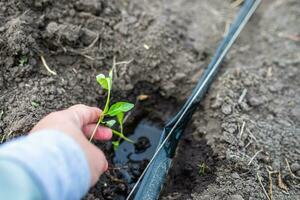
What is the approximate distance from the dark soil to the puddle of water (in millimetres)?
→ 46

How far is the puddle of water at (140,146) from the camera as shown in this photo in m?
1.85

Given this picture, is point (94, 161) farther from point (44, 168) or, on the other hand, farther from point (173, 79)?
point (173, 79)

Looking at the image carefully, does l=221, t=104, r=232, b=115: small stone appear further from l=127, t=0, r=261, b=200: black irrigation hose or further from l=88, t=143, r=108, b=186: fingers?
l=88, t=143, r=108, b=186: fingers

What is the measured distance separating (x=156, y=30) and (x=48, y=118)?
3.23ft

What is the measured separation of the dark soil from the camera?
5.42 feet

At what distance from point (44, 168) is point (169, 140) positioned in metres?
0.77

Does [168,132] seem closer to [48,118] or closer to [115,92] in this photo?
[115,92]

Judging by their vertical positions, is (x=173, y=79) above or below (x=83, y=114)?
below

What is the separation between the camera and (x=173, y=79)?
2.04 meters

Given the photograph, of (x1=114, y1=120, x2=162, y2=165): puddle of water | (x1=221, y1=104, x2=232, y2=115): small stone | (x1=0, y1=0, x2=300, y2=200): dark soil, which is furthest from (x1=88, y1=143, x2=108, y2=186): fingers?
(x1=221, y1=104, x2=232, y2=115): small stone

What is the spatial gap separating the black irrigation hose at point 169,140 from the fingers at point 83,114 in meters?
0.35

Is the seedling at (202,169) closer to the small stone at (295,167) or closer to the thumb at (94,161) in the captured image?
the small stone at (295,167)

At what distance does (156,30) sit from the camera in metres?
2.09

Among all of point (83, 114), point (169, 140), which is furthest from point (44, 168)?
point (169, 140)
